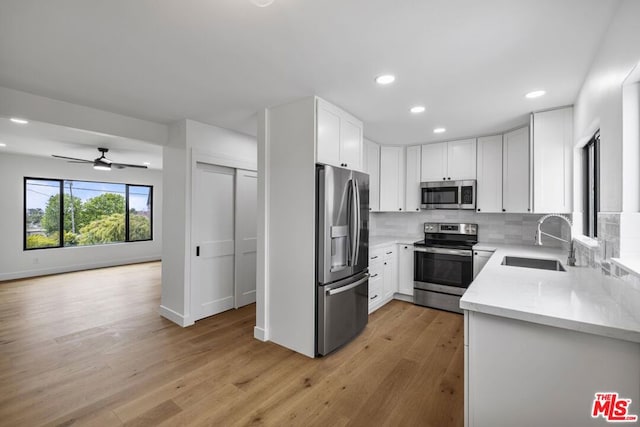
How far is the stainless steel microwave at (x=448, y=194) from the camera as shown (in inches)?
162

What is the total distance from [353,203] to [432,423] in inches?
75.1

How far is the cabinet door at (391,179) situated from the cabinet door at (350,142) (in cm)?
145

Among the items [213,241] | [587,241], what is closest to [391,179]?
[587,241]

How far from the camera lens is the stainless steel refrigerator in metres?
2.70

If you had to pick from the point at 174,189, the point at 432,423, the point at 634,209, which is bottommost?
the point at 432,423

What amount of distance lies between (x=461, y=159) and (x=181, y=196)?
12.9 ft

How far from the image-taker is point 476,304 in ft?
4.82

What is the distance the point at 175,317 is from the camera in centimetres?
359

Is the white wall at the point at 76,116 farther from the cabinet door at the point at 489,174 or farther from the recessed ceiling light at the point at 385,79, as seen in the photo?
the cabinet door at the point at 489,174

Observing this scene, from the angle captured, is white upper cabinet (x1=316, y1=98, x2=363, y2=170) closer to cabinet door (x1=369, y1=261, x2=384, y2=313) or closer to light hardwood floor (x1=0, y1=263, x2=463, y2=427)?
cabinet door (x1=369, y1=261, x2=384, y2=313)

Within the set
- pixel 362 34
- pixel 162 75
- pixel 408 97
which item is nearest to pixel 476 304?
pixel 362 34

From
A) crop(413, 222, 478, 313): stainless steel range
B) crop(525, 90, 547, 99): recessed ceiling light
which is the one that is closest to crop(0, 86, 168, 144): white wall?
crop(413, 222, 478, 313): stainless steel range

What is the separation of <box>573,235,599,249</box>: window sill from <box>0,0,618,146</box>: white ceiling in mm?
1302

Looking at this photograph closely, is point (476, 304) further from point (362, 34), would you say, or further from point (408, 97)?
point (408, 97)
